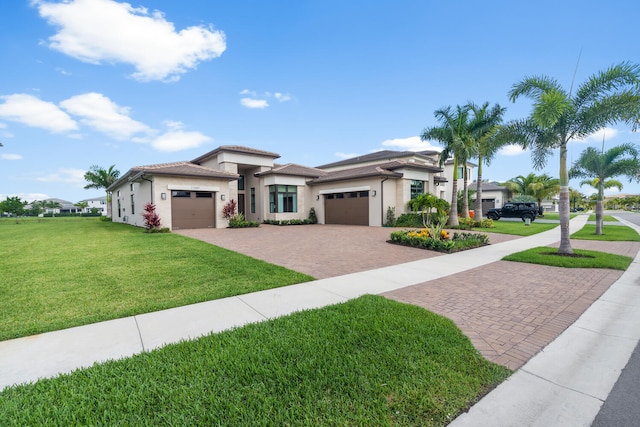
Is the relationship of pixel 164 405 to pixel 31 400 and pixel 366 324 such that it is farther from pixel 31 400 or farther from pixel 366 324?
pixel 366 324

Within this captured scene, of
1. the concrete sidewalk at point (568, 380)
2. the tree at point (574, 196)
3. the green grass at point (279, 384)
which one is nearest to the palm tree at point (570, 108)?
the concrete sidewalk at point (568, 380)

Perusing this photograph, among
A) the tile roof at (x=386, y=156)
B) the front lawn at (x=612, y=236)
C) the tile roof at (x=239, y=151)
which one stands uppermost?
the tile roof at (x=386, y=156)

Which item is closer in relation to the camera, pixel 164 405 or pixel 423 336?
pixel 164 405

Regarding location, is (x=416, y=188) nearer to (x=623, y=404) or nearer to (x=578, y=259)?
(x=578, y=259)

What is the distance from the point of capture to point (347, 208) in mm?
23219

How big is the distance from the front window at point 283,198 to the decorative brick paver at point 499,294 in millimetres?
14028

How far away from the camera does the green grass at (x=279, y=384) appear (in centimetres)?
220

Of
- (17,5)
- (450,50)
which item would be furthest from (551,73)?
(17,5)

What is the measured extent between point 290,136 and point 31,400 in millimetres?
26840

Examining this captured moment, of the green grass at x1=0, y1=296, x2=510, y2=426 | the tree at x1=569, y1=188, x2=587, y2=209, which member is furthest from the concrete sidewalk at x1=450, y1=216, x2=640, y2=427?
the tree at x1=569, y1=188, x2=587, y2=209

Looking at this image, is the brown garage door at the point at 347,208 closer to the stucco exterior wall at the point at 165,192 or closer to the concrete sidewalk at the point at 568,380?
the stucco exterior wall at the point at 165,192

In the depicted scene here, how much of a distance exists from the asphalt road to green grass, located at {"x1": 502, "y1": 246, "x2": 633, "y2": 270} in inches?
245

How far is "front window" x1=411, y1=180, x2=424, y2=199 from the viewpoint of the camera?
22.2 m

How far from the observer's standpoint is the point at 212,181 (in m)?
19.9
